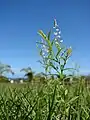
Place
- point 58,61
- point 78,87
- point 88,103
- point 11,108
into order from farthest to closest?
1. point 88,103
2. point 11,108
3. point 78,87
4. point 58,61

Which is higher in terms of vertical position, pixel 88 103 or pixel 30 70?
pixel 30 70

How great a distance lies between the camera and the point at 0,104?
7.51 feet

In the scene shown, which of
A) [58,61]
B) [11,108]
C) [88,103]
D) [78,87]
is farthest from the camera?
[88,103]

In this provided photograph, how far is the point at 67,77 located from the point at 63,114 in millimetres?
228

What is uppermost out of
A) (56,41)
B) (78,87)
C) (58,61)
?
(56,41)

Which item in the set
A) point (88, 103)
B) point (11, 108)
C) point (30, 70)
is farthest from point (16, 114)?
point (88, 103)

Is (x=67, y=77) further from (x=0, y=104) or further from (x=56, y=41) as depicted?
(x=0, y=104)

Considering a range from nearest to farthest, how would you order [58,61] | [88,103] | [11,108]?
A: 1. [58,61]
2. [11,108]
3. [88,103]

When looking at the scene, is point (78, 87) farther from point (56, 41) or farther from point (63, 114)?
point (56, 41)

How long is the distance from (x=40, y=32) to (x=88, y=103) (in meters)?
1.12

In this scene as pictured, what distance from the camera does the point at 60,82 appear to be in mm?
1877

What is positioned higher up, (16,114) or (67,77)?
(67,77)

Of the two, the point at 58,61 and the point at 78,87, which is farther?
the point at 78,87

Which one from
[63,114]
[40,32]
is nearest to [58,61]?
[40,32]
